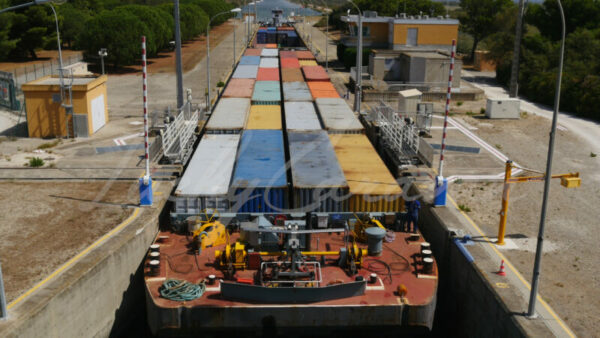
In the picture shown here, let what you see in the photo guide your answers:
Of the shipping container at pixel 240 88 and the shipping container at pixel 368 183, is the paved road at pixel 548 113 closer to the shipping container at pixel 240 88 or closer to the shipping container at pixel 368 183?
the shipping container at pixel 368 183

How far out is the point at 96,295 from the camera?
16.4m

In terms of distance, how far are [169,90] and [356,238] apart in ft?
130

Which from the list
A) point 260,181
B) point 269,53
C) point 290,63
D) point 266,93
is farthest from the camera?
point 269,53

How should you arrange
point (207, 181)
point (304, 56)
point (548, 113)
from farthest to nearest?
point (304, 56) → point (548, 113) → point (207, 181)

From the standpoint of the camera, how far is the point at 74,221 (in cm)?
2006

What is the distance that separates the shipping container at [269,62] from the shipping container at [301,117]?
777 inches

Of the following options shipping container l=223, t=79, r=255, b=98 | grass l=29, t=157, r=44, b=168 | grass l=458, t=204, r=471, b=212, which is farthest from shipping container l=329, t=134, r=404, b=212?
grass l=29, t=157, r=44, b=168

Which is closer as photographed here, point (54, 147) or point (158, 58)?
point (54, 147)

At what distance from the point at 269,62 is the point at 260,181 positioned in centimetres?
3813

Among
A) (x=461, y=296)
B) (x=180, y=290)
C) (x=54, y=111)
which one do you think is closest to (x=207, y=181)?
(x=180, y=290)

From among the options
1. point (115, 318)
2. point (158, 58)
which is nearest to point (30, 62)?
point (158, 58)

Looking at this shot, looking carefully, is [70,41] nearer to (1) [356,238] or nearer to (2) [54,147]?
(2) [54,147]

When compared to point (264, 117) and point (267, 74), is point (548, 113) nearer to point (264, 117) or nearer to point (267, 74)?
point (267, 74)

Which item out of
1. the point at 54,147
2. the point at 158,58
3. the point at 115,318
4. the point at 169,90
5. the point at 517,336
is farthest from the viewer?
the point at 158,58
